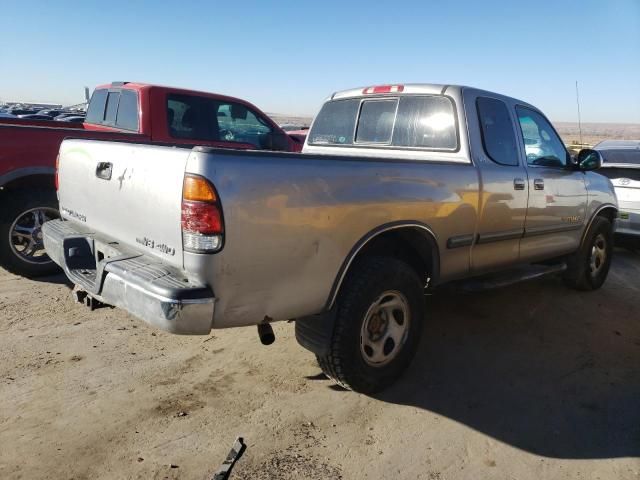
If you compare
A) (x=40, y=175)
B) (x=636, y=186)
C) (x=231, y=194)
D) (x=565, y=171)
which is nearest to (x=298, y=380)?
(x=231, y=194)

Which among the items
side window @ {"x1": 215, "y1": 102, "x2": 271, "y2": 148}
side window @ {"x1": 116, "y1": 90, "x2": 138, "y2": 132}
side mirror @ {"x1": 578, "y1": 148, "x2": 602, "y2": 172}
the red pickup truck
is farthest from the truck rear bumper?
side mirror @ {"x1": 578, "y1": 148, "x2": 602, "y2": 172}

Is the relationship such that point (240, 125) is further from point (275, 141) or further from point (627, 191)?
point (627, 191)

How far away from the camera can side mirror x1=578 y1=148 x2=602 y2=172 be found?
4820mm

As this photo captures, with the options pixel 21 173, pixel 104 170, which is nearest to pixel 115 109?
pixel 21 173

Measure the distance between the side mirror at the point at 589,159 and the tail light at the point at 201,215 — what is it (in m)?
3.88

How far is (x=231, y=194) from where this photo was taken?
2.37m

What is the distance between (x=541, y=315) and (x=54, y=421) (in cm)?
407

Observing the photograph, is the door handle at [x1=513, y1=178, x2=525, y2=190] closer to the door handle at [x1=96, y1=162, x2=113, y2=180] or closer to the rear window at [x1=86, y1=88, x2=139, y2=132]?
the door handle at [x1=96, y1=162, x2=113, y2=180]

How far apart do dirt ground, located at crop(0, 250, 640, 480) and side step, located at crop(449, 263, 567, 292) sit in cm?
49

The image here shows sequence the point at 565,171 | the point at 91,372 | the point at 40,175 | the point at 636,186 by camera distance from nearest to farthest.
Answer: the point at 91,372 → the point at 565,171 → the point at 40,175 → the point at 636,186

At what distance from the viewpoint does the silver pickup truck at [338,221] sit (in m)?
2.43

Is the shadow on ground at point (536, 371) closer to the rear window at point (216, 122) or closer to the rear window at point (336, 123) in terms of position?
the rear window at point (336, 123)

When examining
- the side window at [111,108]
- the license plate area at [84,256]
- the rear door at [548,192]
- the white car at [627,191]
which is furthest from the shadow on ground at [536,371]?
the side window at [111,108]

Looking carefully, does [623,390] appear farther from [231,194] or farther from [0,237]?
[0,237]
